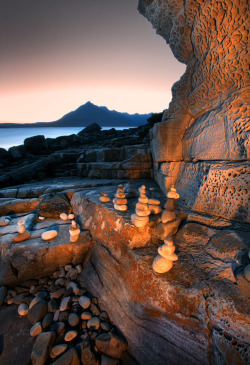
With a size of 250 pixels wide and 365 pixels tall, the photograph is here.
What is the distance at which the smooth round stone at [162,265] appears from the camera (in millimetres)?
2135

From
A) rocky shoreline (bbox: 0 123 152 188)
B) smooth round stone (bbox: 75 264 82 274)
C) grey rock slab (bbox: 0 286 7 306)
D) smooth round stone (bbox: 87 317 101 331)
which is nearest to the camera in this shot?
smooth round stone (bbox: 87 317 101 331)

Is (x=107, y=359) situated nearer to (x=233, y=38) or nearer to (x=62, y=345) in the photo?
(x=62, y=345)

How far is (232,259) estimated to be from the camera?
2.01 m

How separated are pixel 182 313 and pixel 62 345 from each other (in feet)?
6.53

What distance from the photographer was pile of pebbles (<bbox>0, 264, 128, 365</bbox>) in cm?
225

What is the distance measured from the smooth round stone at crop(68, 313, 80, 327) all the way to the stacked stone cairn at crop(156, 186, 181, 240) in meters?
2.10

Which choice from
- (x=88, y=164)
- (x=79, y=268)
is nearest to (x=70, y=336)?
(x=79, y=268)

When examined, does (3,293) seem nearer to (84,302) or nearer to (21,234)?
(21,234)

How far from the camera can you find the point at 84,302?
9.62 ft

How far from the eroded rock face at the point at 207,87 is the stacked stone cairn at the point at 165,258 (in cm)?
140

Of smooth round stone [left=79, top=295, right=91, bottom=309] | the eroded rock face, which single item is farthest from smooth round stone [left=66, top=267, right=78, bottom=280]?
the eroded rock face

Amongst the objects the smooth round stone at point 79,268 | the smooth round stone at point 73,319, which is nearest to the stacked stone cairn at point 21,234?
the smooth round stone at point 79,268

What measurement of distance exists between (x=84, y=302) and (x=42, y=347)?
2.65 feet

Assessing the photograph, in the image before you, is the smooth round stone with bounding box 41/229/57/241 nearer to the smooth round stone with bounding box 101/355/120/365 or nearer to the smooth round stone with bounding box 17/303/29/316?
the smooth round stone with bounding box 17/303/29/316
